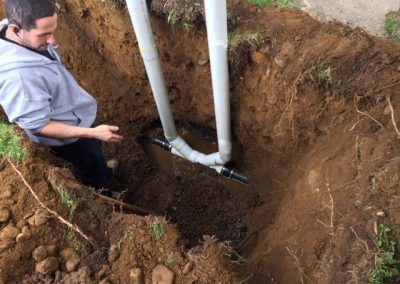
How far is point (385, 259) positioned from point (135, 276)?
142cm

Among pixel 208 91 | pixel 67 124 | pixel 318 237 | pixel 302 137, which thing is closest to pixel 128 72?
pixel 208 91

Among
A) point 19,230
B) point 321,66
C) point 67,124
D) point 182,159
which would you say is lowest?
point 182,159

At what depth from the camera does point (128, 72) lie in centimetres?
467

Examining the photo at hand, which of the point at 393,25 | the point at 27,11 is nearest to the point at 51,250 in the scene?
the point at 27,11

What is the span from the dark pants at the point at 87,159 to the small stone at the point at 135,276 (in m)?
1.38

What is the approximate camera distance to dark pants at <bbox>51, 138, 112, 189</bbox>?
3.36m

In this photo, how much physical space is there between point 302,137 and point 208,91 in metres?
1.14

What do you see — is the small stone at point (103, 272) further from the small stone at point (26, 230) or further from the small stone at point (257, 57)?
the small stone at point (257, 57)

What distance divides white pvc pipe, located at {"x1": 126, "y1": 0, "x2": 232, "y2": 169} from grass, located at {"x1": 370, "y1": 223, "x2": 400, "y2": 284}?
69.0 inches

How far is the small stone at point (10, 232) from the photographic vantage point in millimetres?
2510

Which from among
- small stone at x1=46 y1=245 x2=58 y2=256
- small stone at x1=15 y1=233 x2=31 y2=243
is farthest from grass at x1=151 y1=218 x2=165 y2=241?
small stone at x1=15 y1=233 x2=31 y2=243

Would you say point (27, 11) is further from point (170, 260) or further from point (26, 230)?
point (170, 260)

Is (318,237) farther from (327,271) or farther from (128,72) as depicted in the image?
(128,72)

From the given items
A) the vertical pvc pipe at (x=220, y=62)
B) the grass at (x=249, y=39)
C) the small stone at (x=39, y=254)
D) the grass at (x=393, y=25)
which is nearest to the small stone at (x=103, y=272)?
the small stone at (x=39, y=254)
